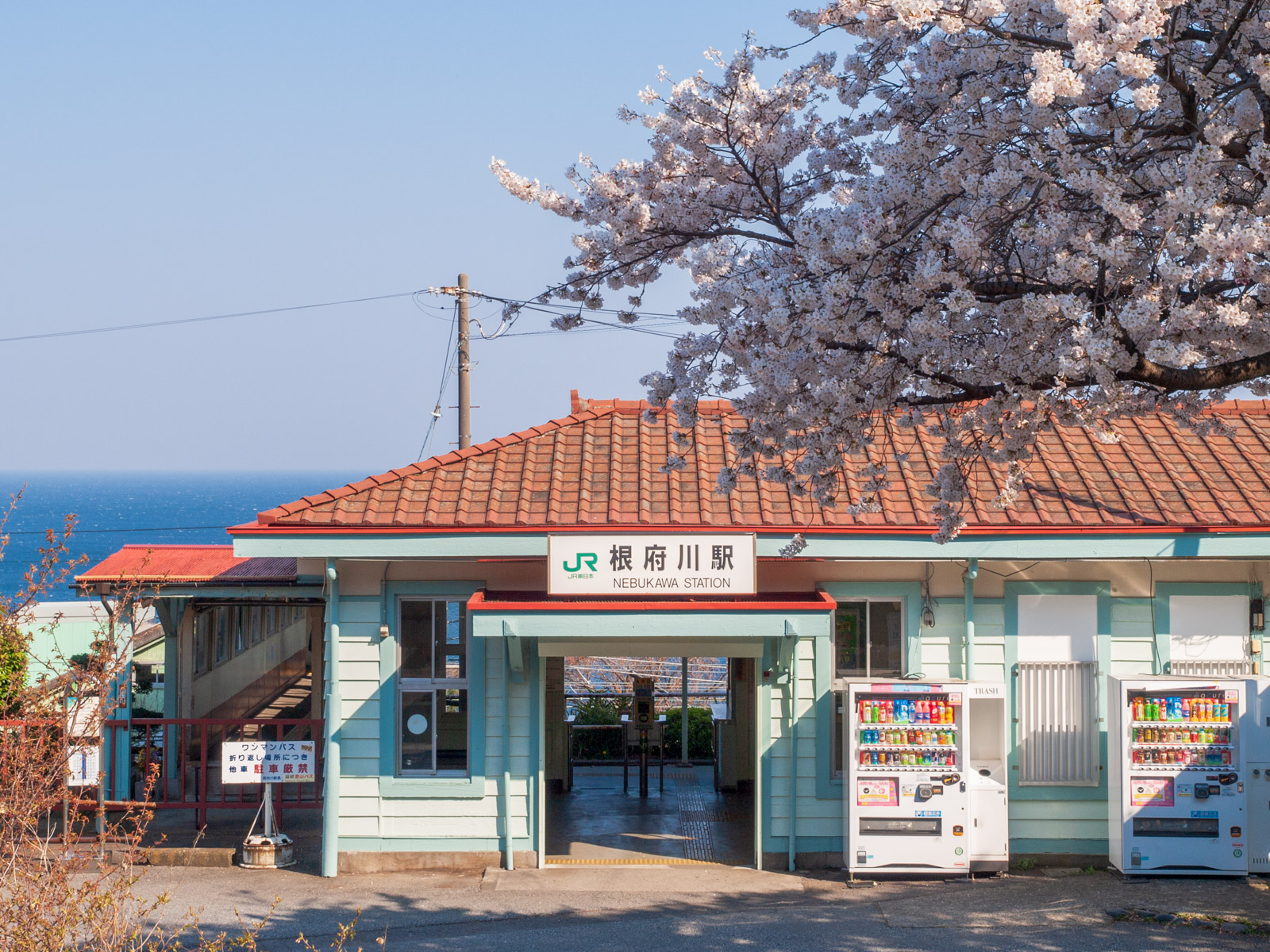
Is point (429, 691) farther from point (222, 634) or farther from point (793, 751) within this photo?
point (222, 634)

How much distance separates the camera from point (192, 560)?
14.4 metres

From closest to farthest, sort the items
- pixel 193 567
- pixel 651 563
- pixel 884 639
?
pixel 651 563, pixel 884 639, pixel 193 567

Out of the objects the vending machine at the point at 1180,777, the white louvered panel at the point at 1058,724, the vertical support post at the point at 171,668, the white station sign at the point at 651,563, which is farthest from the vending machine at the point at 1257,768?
the vertical support post at the point at 171,668

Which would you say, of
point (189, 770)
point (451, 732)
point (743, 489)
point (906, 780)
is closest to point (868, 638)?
point (906, 780)

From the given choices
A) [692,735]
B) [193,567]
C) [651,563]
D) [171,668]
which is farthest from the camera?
[692,735]

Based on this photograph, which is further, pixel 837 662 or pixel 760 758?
pixel 837 662

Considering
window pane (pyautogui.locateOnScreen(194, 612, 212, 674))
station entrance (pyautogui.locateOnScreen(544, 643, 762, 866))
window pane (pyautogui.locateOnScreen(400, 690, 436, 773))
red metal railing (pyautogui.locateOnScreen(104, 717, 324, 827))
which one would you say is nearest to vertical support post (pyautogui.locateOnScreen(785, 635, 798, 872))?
station entrance (pyautogui.locateOnScreen(544, 643, 762, 866))

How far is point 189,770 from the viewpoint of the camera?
1577 centimetres

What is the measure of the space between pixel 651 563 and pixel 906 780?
317cm

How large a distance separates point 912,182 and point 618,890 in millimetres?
7273

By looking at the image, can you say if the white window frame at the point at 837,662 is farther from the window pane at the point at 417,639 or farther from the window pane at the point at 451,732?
the window pane at the point at 417,639

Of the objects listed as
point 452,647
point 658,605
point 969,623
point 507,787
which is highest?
point 658,605

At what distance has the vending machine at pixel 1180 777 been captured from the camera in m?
11.3

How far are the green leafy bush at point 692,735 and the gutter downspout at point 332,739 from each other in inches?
287
